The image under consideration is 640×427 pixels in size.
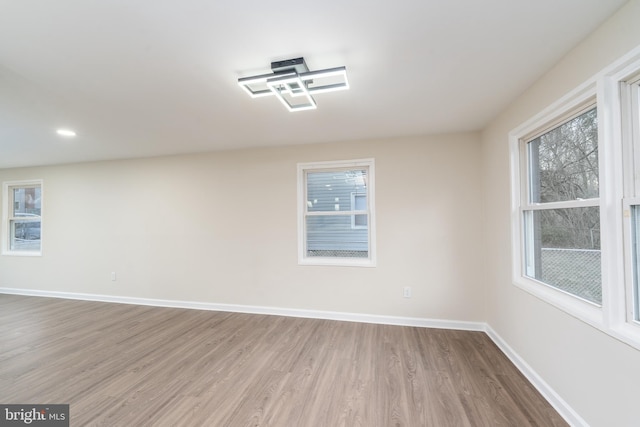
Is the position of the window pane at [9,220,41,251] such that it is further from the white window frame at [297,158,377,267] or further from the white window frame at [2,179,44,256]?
the white window frame at [297,158,377,267]

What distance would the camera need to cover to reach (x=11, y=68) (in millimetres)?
1765

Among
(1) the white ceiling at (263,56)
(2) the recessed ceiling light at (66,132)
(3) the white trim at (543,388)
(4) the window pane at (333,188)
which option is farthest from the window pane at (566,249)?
(2) the recessed ceiling light at (66,132)

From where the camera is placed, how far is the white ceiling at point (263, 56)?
1.30 metres

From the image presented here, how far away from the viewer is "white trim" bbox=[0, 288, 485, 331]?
317cm

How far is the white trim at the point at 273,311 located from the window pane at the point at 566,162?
1769 millimetres

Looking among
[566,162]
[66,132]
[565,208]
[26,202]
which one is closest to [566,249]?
[565,208]

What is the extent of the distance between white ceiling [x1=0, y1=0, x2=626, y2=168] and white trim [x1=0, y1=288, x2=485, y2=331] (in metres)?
2.42

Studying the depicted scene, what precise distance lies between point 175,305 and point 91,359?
154cm

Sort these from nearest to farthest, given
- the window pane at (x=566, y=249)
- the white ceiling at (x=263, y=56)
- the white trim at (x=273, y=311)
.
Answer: the white ceiling at (x=263, y=56), the window pane at (x=566, y=249), the white trim at (x=273, y=311)

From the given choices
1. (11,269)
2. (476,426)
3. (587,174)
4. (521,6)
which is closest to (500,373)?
(476,426)

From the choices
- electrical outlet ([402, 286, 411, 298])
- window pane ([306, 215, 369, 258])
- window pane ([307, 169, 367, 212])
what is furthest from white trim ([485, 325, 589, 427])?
window pane ([307, 169, 367, 212])

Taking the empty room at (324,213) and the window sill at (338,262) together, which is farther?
the window sill at (338,262)

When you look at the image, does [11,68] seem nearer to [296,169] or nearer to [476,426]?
[296,169]

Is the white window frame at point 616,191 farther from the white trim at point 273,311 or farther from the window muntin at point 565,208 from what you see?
the white trim at point 273,311
